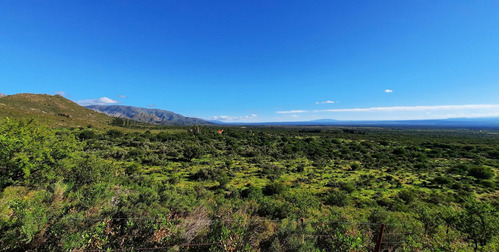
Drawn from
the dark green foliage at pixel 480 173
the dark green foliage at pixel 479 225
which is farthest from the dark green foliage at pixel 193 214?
the dark green foliage at pixel 480 173

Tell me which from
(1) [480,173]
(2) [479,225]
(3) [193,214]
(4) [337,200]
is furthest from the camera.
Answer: (1) [480,173]

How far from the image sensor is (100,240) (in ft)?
24.0

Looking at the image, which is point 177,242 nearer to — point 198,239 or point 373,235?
point 198,239

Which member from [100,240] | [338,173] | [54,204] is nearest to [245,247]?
[100,240]

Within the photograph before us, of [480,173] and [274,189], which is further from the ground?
[274,189]

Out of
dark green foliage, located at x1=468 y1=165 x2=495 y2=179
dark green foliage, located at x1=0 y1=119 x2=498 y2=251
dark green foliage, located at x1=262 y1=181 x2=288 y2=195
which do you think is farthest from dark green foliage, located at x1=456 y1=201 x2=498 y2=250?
dark green foliage, located at x1=468 y1=165 x2=495 y2=179

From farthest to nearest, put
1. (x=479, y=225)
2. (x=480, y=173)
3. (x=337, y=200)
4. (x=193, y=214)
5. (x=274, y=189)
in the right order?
(x=480, y=173), (x=274, y=189), (x=337, y=200), (x=193, y=214), (x=479, y=225)

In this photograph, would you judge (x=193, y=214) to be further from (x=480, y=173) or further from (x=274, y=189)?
(x=480, y=173)

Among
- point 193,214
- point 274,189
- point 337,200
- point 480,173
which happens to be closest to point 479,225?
point 337,200

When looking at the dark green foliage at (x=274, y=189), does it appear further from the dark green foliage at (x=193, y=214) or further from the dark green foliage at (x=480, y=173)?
the dark green foliage at (x=480, y=173)

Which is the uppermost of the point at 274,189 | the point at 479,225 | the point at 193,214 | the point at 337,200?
the point at 193,214

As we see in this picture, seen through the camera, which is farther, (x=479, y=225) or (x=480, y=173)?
(x=480, y=173)

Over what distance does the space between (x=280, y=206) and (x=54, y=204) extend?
12.4 metres

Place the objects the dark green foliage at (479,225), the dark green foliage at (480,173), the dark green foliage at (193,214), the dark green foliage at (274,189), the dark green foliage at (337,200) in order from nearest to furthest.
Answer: the dark green foliage at (193,214) → the dark green foliage at (479,225) → the dark green foliage at (337,200) → the dark green foliage at (274,189) → the dark green foliage at (480,173)
